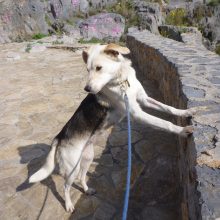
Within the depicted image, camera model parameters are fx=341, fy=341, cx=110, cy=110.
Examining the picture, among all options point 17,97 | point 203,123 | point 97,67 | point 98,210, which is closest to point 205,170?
point 203,123

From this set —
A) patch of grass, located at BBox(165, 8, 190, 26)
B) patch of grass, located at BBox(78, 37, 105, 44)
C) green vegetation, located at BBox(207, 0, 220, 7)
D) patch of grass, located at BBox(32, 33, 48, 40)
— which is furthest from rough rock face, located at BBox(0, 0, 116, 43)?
green vegetation, located at BBox(207, 0, 220, 7)

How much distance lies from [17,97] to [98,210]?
4.44m

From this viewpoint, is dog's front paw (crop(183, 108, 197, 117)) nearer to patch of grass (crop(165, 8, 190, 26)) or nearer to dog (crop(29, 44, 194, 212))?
dog (crop(29, 44, 194, 212))

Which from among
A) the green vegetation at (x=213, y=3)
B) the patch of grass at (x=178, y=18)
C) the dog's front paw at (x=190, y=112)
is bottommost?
the patch of grass at (x=178, y=18)

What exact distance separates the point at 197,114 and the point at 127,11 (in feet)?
45.1

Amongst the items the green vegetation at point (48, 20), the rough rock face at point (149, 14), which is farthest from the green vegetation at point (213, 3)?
the green vegetation at point (48, 20)

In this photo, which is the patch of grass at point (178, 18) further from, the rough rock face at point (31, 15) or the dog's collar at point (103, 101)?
the dog's collar at point (103, 101)

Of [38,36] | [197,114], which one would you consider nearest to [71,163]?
[197,114]

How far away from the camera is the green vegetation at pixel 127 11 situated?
15.3m

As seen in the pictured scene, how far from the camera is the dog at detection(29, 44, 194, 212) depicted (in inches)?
123

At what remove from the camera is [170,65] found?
16.5ft

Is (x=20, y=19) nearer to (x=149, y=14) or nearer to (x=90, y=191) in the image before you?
(x=149, y=14)

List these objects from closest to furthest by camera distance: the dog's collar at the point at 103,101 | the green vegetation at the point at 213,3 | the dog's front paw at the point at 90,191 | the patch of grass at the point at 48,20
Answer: the dog's collar at the point at 103,101, the dog's front paw at the point at 90,191, the green vegetation at the point at 213,3, the patch of grass at the point at 48,20

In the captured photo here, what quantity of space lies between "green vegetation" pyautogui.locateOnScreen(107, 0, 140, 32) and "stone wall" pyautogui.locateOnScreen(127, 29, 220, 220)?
27.6ft
